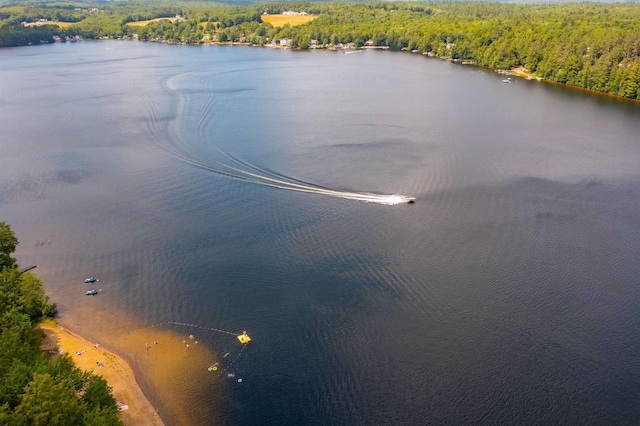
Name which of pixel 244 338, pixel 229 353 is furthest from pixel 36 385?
pixel 244 338

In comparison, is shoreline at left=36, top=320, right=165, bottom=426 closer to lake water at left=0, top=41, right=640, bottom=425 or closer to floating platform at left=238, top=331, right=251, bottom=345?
lake water at left=0, top=41, right=640, bottom=425

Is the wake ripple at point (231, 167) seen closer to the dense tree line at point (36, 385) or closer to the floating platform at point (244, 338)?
the floating platform at point (244, 338)

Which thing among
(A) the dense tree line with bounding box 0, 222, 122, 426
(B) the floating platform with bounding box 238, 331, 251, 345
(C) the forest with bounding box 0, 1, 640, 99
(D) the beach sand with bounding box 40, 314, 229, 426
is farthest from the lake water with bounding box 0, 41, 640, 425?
(C) the forest with bounding box 0, 1, 640, 99

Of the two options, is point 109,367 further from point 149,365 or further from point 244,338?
point 244,338

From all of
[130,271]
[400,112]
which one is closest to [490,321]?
[130,271]

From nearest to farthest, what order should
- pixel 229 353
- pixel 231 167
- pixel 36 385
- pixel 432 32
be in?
pixel 36 385 → pixel 229 353 → pixel 231 167 → pixel 432 32
